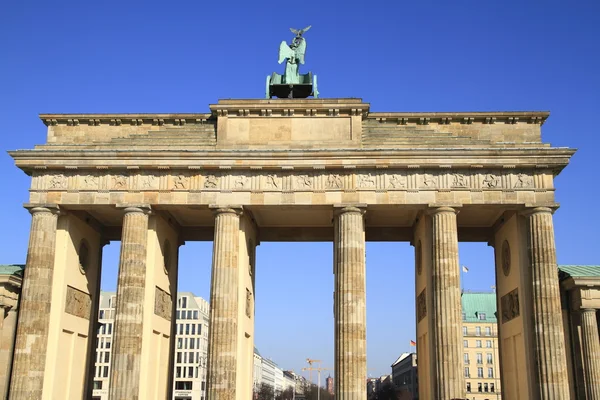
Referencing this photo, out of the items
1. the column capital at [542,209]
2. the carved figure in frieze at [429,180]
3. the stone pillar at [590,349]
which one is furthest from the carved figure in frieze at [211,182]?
the stone pillar at [590,349]

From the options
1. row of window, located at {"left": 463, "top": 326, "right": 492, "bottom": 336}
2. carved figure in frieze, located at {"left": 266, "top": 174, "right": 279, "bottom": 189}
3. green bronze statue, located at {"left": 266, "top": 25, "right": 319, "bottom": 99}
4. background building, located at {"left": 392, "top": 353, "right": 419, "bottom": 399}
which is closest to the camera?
carved figure in frieze, located at {"left": 266, "top": 174, "right": 279, "bottom": 189}

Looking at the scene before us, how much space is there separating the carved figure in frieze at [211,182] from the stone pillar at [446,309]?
10.7 m

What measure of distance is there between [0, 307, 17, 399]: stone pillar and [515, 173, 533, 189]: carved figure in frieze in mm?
25284

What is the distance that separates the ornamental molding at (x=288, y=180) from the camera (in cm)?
3162

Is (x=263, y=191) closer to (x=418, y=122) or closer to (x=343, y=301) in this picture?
(x=343, y=301)

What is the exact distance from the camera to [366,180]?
32.0 meters

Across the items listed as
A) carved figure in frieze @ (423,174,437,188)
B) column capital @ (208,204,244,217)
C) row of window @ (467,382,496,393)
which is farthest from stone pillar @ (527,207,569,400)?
row of window @ (467,382,496,393)

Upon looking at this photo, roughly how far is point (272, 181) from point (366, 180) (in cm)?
462

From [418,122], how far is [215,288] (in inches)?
529

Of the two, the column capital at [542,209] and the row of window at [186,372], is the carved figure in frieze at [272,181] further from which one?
the row of window at [186,372]

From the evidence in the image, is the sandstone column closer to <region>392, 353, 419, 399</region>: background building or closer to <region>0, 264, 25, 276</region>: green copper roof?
<region>0, 264, 25, 276</region>: green copper roof

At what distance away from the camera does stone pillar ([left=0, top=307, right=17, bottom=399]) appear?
3069cm

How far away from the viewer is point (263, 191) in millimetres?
32062

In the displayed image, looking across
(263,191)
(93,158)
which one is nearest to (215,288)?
(263,191)
